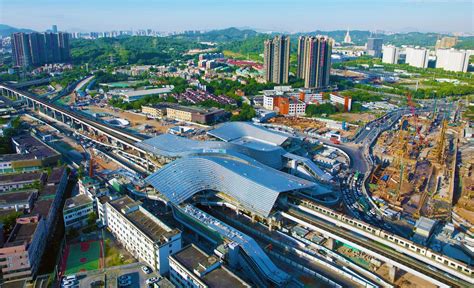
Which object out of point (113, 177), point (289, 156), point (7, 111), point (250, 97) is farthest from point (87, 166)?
point (250, 97)

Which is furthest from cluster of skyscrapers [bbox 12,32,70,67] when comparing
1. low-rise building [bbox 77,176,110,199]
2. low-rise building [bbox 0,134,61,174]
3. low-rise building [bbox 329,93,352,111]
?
low-rise building [bbox 77,176,110,199]

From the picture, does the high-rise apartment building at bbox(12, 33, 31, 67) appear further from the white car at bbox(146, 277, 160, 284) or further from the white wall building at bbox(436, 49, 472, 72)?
the white wall building at bbox(436, 49, 472, 72)

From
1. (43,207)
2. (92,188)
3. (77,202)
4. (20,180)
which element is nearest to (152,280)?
(77,202)

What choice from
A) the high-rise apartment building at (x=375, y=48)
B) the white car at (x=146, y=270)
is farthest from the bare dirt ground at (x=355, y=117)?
the high-rise apartment building at (x=375, y=48)

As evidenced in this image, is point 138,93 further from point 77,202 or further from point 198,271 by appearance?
point 198,271

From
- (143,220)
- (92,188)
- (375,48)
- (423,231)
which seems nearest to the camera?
(143,220)

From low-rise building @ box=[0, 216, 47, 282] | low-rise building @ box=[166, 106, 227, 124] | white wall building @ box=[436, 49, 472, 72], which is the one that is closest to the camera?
low-rise building @ box=[0, 216, 47, 282]
